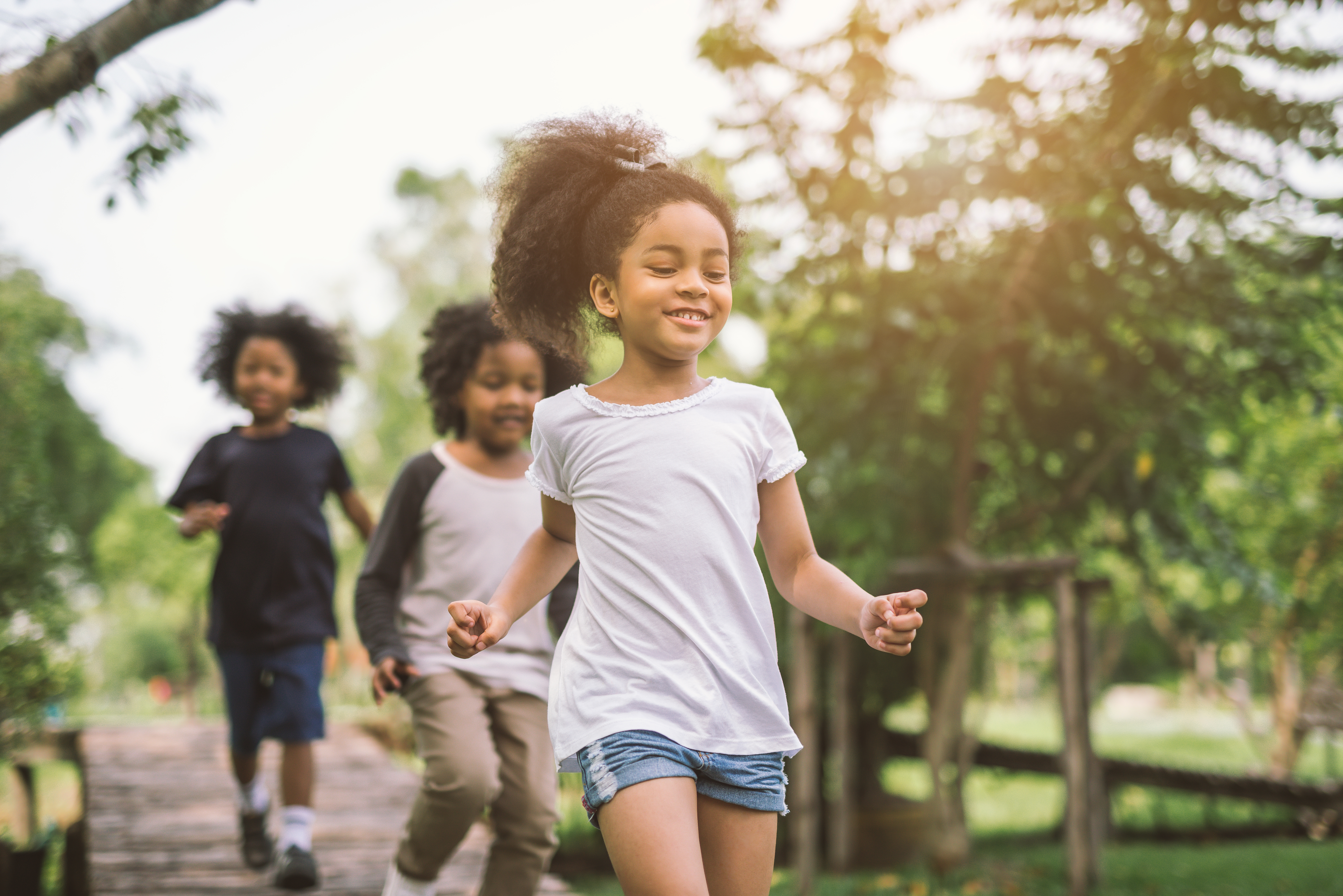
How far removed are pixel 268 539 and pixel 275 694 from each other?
1.79 ft

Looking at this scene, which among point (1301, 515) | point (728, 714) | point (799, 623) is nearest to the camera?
point (728, 714)

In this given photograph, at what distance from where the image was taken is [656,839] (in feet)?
5.32

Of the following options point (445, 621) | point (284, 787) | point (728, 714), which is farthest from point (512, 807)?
point (728, 714)

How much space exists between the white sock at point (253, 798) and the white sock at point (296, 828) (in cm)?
45

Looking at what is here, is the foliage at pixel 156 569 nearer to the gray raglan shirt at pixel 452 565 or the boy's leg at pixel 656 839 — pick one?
the gray raglan shirt at pixel 452 565

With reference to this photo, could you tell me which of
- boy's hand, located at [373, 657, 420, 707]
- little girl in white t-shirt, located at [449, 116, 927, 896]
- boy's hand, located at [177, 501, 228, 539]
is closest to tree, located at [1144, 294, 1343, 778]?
little girl in white t-shirt, located at [449, 116, 927, 896]

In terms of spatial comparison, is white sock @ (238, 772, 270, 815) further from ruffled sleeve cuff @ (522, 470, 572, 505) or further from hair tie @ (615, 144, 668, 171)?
hair tie @ (615, 144, 668, 171)

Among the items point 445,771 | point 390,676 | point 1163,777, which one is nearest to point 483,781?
point 445,771

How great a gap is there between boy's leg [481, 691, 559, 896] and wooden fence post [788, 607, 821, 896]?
3.90m

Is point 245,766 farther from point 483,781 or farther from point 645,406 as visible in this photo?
point 645,406

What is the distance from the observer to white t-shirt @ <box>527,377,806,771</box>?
1744mm

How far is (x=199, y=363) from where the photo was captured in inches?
174

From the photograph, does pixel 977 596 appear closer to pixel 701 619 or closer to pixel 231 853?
pixel 231 853

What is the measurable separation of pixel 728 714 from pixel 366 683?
17.1 metres
